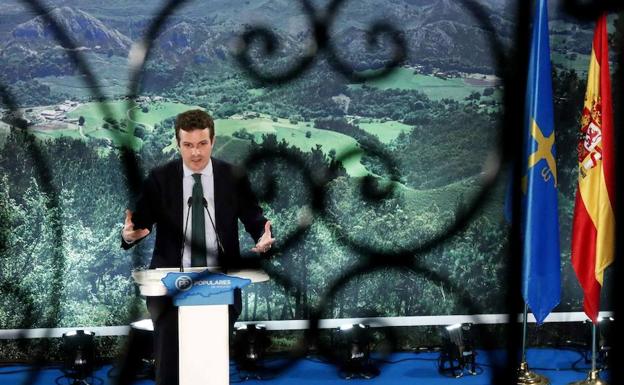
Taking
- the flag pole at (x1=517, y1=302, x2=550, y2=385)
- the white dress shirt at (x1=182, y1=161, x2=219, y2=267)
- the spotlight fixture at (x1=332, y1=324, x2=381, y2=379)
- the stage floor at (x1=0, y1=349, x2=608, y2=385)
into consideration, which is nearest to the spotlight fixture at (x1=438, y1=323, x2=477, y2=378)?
the stage floor at (x1=0, y1=349, x2=608, y2=385)

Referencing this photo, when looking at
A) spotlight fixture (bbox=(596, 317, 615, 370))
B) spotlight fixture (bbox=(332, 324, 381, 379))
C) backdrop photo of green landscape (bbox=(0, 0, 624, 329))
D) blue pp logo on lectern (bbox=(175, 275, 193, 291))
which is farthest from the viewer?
spotlight fixture (bbox=(596, 317, 615, 370))

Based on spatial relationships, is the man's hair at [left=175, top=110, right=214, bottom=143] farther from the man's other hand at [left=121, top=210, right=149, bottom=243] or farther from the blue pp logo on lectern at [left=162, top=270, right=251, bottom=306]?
the blue pp logo on lectern at [left=162, top=270, right=251, bottom=306]

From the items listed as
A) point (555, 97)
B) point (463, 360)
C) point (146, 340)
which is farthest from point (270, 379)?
point (555, 97)

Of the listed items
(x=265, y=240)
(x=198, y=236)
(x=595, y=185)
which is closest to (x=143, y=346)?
(x=198, y=236)

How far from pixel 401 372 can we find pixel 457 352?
0.99 feet

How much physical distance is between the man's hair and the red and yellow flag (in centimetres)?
181

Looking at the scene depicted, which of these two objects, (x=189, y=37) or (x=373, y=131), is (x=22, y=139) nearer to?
(x=189, y=37)

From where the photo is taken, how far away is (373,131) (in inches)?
190

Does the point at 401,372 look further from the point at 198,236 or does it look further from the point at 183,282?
the point at 183,282

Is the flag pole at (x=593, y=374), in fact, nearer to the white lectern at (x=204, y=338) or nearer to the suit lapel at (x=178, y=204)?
the white lectern at (x=204, y=338)

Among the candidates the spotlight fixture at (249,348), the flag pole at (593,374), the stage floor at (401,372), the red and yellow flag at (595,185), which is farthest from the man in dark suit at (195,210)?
the flag pole at (593,374)

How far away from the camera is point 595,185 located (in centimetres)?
458

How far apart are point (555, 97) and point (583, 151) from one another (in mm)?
412

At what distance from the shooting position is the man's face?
14.9 ft
